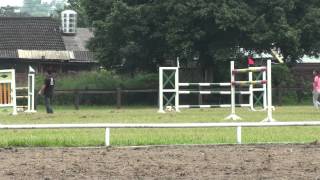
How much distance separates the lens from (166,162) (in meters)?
10.3

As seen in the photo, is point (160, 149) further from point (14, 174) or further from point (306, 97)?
point (306, 97)

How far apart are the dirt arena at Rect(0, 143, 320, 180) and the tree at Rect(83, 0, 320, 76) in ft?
Result: 72.3

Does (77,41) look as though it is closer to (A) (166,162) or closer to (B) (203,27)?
(B) (203,27)

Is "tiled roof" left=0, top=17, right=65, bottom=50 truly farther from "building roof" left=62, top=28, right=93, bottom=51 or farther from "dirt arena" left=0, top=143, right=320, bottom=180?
"dirt arena" left=0, top=143, right=320, bottom=180

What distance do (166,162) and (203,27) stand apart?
85.1 feet

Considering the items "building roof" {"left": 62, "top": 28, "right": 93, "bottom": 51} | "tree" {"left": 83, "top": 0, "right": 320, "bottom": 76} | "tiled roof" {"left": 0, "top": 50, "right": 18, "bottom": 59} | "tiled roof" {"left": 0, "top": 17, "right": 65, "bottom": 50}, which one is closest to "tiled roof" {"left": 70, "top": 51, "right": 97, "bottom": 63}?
"tiled roof" {"left": 0, "top": 17, "right": 65, "bottom": 50}

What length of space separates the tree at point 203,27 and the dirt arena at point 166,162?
22044mm

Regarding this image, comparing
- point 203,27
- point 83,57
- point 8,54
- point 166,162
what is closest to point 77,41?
point 83,57

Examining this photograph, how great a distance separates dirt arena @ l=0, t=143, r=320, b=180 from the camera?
903 cm

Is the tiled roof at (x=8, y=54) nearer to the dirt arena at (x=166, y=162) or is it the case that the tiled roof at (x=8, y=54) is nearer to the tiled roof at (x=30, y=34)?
the tiled roof at (x=30, y=34)

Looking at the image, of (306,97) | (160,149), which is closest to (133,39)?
(306,97)

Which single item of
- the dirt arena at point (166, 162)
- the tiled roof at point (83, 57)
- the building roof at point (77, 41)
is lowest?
the dirt arena at point (166, 162)

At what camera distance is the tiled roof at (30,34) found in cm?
5612

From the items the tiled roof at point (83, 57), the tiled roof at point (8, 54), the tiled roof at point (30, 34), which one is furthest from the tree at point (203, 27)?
the tiled roof at point (30, 34)
